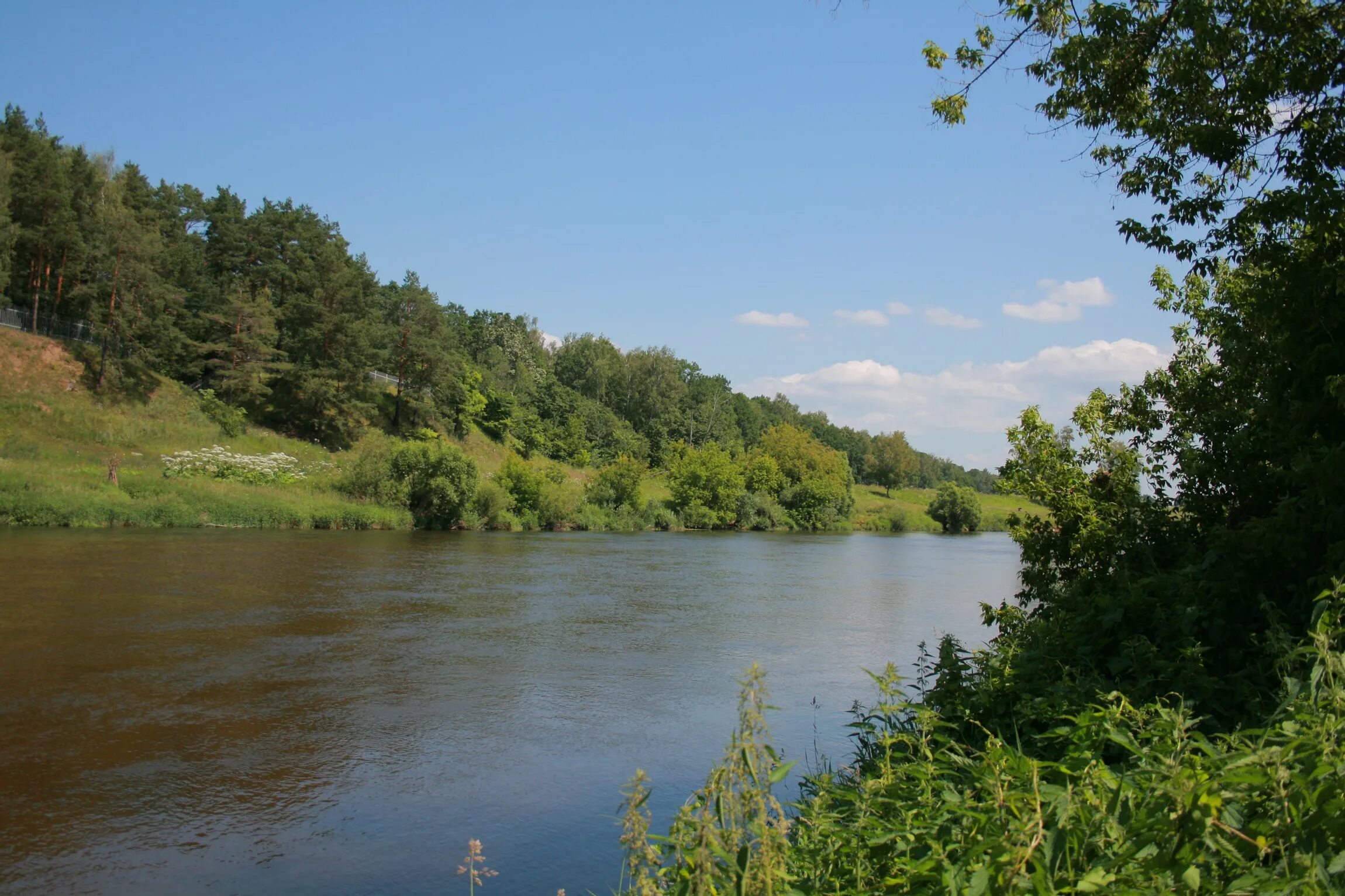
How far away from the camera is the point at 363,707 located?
34.6 feet

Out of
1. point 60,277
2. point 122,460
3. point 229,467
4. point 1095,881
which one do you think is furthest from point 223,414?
point 1095,881

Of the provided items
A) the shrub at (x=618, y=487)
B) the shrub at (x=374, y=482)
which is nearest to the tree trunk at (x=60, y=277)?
the shrub at (x=374, y=482)

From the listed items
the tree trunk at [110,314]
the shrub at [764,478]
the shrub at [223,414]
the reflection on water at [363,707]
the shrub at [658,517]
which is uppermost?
the tree trunk at [110,314]

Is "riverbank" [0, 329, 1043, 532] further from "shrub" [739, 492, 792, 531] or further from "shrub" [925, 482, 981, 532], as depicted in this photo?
"shrub" [925, 482, 981, 532]

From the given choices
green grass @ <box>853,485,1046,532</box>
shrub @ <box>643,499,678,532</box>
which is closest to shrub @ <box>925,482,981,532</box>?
green grass @ <box>853,485,1046,532</box>

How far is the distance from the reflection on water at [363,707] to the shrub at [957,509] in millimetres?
54968

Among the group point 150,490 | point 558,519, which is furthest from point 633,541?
point 150,490

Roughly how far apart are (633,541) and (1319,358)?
36.7 metres

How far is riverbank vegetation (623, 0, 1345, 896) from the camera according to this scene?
255 cm

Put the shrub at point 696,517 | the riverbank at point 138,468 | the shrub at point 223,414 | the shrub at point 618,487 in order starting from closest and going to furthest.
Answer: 1. the riverbank at point 138,468
2. the shrub at point 223,414
3. the shrub at point 618,487
4. the shrub at point 696,517

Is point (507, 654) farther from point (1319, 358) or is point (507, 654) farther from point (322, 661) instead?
point (1319, 358)

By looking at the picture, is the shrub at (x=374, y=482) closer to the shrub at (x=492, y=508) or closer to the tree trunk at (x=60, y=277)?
the shrub at (x=492, y=508)

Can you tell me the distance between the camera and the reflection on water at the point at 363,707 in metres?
6.66

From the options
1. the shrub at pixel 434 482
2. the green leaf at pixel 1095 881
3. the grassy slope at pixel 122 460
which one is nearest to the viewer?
the green leaf at pixel 1095 881
